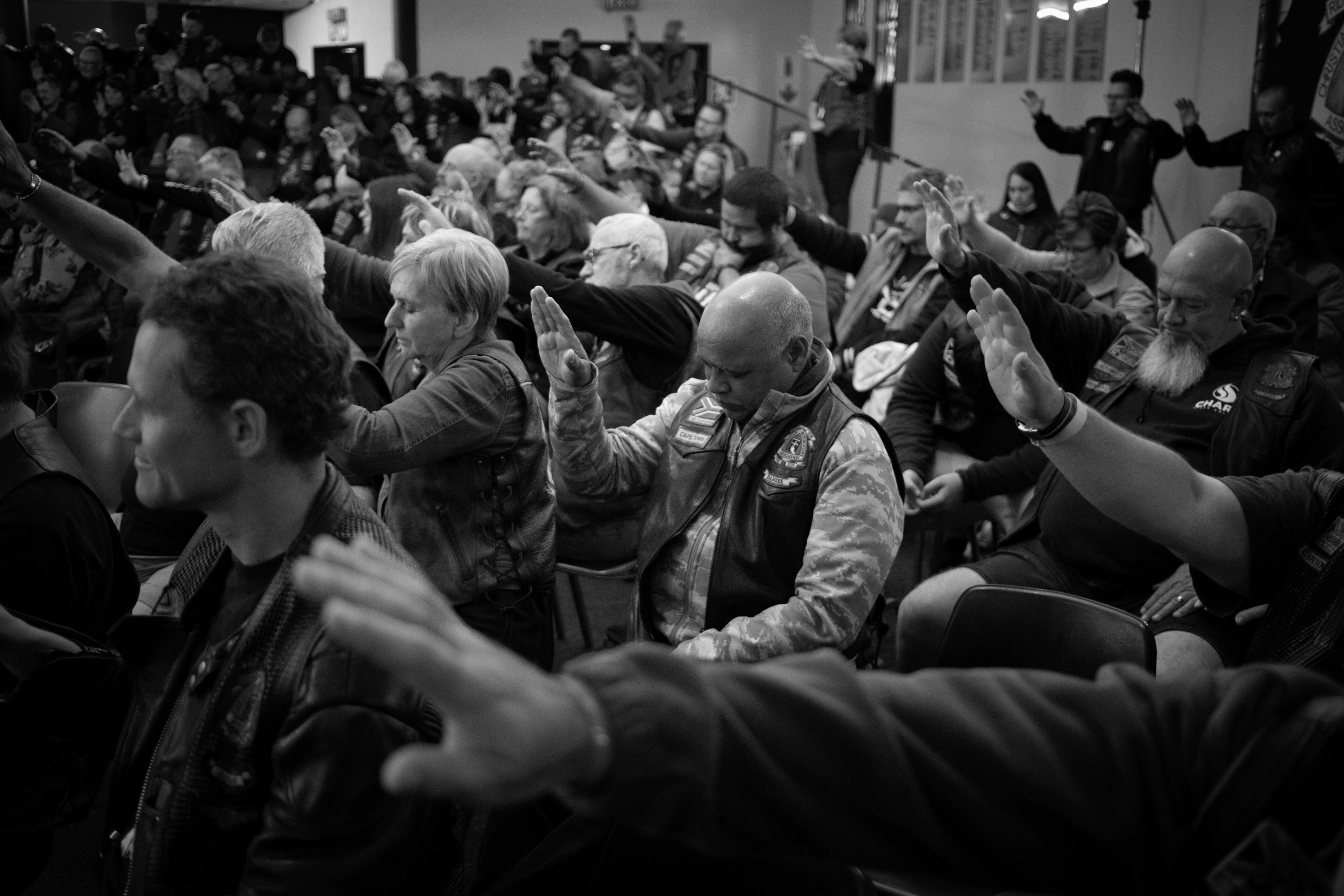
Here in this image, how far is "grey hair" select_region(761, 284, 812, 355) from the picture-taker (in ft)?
7.55

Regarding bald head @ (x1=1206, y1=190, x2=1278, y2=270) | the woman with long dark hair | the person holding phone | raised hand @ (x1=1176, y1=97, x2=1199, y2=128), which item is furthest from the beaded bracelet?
raised hand @ (x1=1176, y1=97, x2=1199, y2=128)

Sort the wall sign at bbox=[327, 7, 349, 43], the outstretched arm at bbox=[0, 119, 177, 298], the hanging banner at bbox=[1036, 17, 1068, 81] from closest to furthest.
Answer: the outstretched arm at bbox=[0, 119, 177, 298] → the hanging banner at bbox=[1036, 17, 1068, 81] → the wall sign at bbox=[327, 7, 349, 43]

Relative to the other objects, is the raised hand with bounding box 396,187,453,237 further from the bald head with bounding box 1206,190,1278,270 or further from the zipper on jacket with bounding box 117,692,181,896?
the bald head with bounding box 1206,190,1278,270

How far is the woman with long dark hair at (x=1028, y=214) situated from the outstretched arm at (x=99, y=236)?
16.0ft

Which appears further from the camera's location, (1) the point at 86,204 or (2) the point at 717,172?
(2) the point at 717,172

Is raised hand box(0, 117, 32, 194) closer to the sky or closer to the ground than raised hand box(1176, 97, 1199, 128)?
closer to the ground

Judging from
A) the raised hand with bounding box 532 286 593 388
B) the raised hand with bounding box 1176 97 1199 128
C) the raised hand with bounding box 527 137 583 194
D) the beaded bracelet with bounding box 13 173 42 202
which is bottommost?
the raised hand with bounding box 532 286 593 388

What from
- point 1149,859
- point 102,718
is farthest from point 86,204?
point 1149,859

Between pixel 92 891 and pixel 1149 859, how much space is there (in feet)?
7.89

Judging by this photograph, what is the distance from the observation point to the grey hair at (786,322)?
2.30 m

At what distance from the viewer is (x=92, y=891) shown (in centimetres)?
256

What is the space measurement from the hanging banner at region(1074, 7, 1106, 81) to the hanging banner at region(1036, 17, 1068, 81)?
0.10 m

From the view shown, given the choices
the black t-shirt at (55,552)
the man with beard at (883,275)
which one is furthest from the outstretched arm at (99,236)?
the man with beard at (883,275)

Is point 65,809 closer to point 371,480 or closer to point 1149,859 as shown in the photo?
point 371,480
